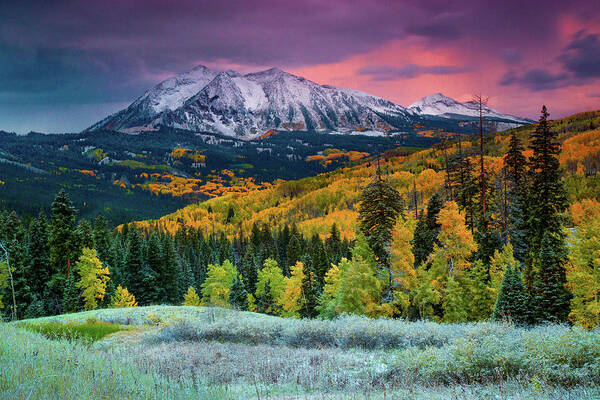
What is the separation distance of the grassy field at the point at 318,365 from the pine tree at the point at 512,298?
1006 cm

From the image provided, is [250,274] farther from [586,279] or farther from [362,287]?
[586,279]

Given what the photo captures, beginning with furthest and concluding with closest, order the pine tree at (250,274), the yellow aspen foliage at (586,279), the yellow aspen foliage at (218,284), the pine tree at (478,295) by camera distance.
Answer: the pine tree at (250,274) < the yellow aspen foliage at (218,284) < the pine tree at (478,295) < the yellow aspen foliage at (586,279)

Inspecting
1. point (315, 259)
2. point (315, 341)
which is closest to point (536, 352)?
point (315, 341)

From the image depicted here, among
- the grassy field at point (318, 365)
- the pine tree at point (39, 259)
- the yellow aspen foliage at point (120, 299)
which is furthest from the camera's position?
the pine tree at point (39, 259)

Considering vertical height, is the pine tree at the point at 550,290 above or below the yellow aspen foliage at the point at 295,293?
above

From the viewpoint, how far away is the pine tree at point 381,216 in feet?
84.0

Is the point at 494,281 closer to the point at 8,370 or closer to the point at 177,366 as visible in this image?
the point at 177,366

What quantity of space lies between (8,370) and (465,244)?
27.2 metres

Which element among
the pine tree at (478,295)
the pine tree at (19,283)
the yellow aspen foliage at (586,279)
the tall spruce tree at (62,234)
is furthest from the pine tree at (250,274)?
the yellow aspen foliage at (586,279)

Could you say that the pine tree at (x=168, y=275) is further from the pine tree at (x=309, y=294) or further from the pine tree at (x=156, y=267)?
the pine tree at (x=309, y=294)

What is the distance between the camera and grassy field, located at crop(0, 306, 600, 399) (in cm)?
599

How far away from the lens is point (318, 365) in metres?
10.0

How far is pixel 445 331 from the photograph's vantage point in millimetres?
12844

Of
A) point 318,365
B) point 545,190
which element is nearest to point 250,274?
point 545,190
